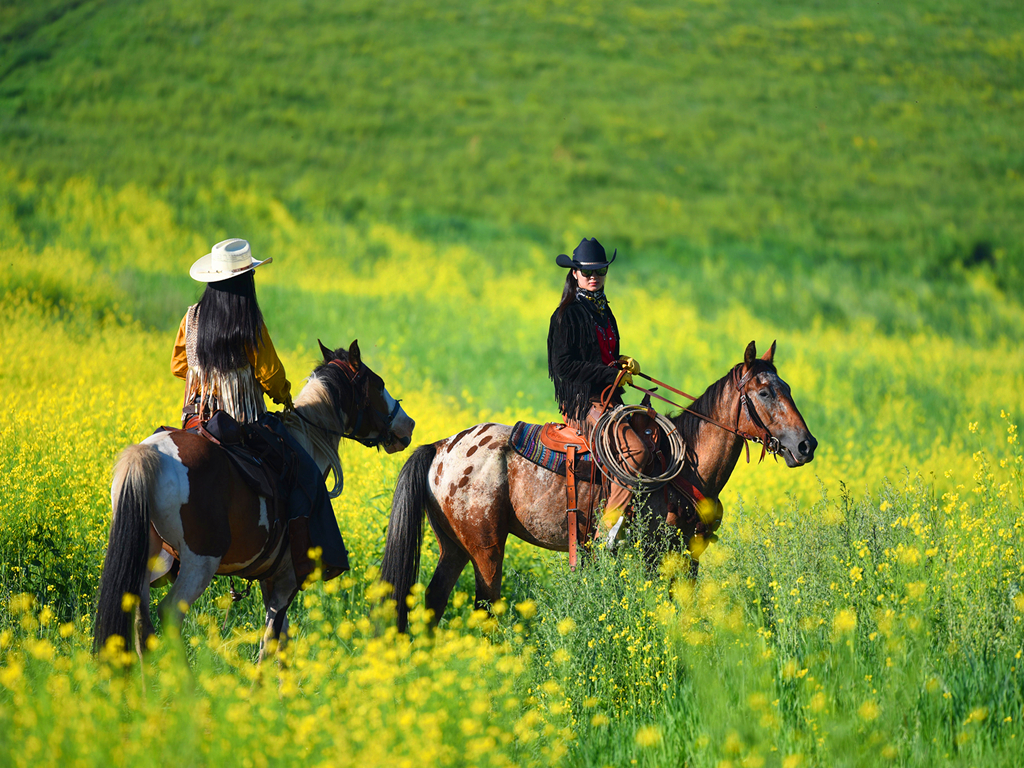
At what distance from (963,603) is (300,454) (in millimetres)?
3876

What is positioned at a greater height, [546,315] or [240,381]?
[546,315]

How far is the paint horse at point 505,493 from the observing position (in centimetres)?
582

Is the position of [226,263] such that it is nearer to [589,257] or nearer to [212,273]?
[212,273]

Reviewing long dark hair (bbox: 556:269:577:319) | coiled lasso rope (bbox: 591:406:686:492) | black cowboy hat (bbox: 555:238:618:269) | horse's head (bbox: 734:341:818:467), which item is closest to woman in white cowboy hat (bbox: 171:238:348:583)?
coiled lasso rope (bbox: 591:406:686:492)

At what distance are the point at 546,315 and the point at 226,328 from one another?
Result: 43.9 ft

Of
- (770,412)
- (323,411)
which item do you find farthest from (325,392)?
Result: (770,412)

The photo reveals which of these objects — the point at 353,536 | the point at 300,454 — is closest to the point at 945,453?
the point at 353,536

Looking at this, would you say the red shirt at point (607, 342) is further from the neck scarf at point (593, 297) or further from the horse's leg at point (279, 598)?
the horse's leg at point (279, 598)

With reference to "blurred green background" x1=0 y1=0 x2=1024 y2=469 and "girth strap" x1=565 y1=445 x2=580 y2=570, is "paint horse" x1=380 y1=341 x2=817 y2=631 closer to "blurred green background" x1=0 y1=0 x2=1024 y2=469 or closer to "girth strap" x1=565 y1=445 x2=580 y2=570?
"girth strap" x1=565 y1=445 x2=580 y2=570

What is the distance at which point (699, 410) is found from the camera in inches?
241

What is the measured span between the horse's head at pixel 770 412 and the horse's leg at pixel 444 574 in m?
2.22

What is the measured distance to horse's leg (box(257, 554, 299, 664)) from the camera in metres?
5.14

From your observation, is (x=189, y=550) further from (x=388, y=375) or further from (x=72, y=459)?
(x=388, y=375)

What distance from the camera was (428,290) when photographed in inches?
754
